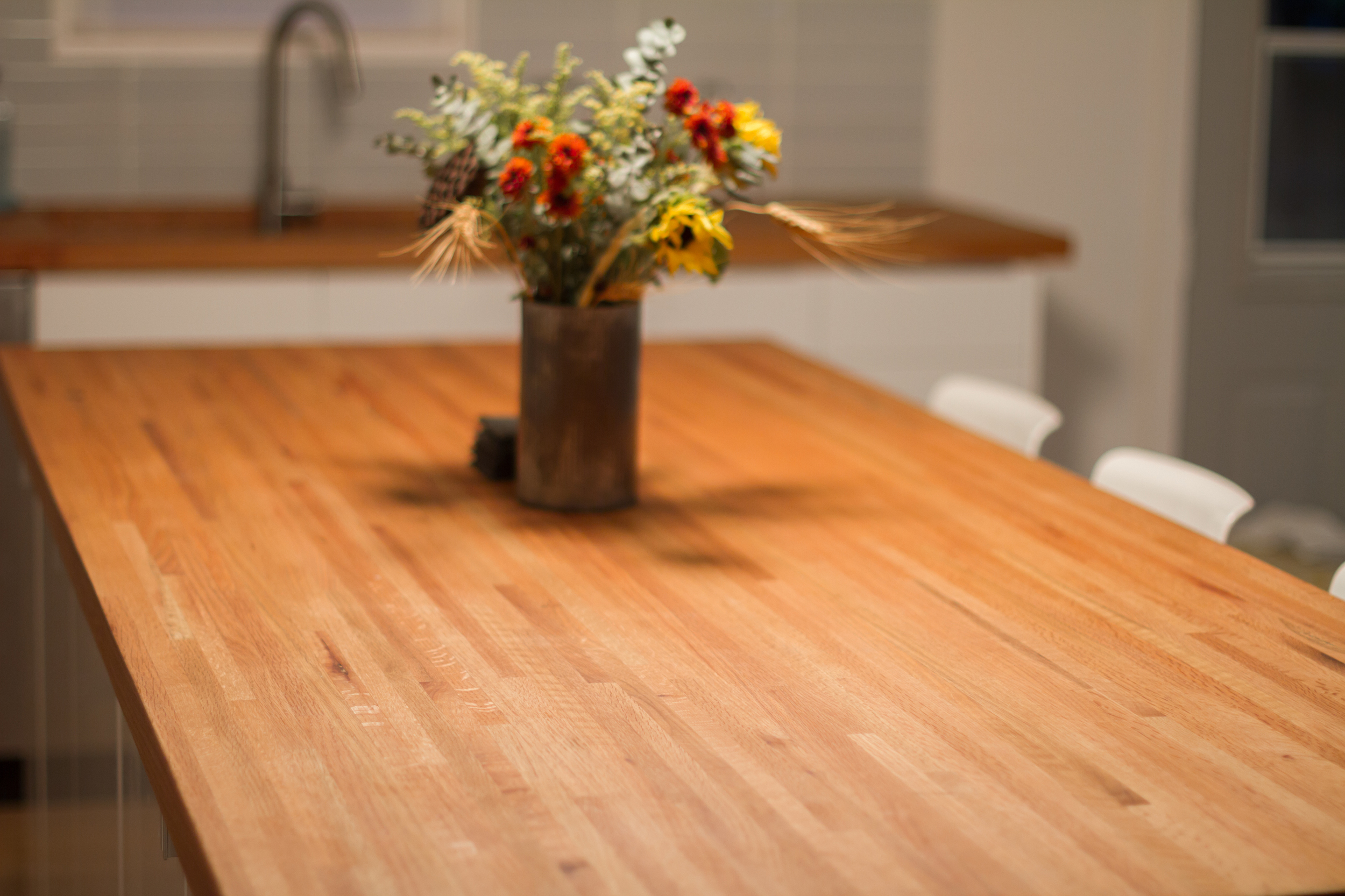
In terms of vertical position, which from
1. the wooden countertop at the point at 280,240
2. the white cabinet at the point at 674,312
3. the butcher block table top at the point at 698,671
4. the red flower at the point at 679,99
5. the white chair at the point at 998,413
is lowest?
the butcher block table top at the point at 698,671

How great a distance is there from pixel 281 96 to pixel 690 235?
8.48 ft

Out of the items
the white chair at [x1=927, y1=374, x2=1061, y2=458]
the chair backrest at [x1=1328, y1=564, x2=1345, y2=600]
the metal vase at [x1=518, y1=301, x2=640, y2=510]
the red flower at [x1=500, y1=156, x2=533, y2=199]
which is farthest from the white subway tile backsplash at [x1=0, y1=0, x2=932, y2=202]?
the chair backrest at [x1=1328, y1=564, x2=1345, y2=600]

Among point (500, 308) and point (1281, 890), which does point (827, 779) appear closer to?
point (1281, 890)

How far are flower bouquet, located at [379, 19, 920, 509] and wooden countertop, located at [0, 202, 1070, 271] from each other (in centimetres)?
160

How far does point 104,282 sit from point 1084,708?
262cm

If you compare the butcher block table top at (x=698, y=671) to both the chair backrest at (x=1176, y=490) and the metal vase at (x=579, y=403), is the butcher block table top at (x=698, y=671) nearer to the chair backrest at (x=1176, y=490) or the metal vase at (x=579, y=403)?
the metal vase at (x=579, y=403)

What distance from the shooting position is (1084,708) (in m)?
1.27

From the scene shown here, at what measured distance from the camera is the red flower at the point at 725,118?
1691 millimetres

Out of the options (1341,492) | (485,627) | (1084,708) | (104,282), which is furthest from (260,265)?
(1341,492)

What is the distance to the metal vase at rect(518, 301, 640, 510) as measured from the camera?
71.6 inches

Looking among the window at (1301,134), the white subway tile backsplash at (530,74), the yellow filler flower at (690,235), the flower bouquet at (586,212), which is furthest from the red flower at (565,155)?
the window at (1301,134)

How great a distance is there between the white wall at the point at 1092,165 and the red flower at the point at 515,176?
285cm

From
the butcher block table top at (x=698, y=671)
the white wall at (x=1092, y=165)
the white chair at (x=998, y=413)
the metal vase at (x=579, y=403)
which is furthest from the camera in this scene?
the white wall at (x=1092, y=165)

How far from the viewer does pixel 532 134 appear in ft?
5.60
